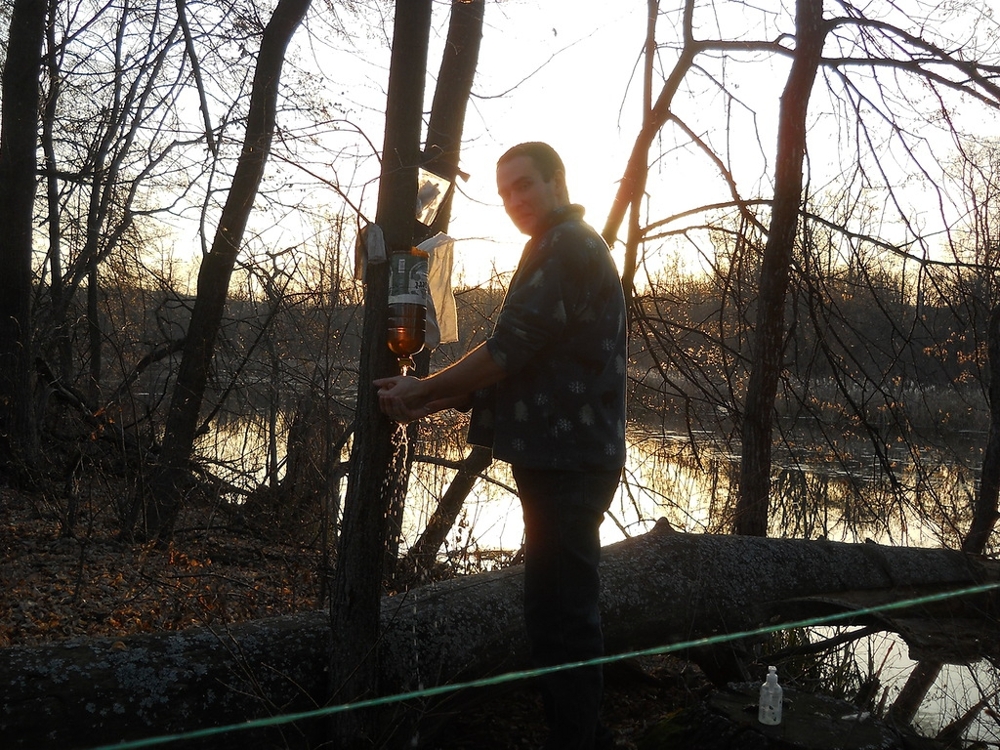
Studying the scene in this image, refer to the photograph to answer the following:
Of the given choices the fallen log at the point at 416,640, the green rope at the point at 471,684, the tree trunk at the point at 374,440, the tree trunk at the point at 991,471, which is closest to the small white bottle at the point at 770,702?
the green rope at the point at 471,684

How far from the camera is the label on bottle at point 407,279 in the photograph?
8.57ft

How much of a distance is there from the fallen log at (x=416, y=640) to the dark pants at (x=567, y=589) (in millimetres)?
547

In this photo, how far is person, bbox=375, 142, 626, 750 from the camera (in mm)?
2568

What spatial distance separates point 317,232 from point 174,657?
12.3 feet

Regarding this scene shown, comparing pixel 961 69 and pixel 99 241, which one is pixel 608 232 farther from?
pixel 99 241

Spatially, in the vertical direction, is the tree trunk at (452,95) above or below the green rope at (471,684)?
above

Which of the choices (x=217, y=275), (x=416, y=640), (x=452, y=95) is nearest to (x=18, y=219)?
(x=217, y=275)

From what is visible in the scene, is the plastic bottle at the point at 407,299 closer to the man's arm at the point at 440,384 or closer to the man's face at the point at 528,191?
the man's arm at the point at 440,384

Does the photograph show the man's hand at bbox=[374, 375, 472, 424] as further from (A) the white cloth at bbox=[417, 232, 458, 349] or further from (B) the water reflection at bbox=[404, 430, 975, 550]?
(B) the water reflection at bbox=[404, 430, 975, 550]

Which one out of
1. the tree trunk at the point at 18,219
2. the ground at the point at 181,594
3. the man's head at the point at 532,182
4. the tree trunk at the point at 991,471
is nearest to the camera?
the man's head at the point at 532,182

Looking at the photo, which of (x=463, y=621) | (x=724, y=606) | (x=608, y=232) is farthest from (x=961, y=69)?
(x=463, y=621)

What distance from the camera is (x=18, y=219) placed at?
8.27 meters

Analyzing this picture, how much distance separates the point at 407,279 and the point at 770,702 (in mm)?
1828

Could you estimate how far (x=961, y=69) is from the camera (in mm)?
5379
